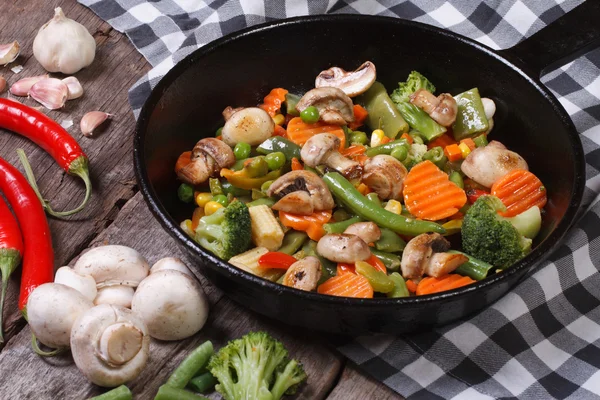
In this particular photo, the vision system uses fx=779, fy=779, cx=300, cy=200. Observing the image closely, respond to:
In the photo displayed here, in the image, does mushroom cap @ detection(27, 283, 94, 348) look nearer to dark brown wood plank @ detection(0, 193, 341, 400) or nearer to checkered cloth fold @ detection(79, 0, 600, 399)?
dark brown wood plank @ detection(0, 193, 341, 400)

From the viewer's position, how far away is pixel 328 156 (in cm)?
343

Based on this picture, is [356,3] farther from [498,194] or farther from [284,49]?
[498,194]

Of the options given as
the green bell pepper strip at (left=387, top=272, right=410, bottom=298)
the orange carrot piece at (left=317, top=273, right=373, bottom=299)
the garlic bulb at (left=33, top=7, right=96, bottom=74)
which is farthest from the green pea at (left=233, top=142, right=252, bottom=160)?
the garlic bulb at (left=33, top=7, right=96, bottom=74)

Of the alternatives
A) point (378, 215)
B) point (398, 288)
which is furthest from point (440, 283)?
point (378, 215)

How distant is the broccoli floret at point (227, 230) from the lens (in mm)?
3113

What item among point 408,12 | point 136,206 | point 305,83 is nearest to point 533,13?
point 408,12

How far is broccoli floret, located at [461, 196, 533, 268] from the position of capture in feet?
10.2

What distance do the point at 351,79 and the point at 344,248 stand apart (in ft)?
3.64

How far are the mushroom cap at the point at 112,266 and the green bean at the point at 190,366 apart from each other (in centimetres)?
48

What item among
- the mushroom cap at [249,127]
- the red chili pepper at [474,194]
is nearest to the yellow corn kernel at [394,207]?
the red chili pepper at [474,194]

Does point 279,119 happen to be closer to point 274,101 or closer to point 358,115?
point 274,101

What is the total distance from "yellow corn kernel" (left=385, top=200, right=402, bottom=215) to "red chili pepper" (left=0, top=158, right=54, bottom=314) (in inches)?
58.6

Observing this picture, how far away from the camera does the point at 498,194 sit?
341cm

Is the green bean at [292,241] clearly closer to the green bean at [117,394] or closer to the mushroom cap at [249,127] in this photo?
Result: the mushroom cap at [249,127]
